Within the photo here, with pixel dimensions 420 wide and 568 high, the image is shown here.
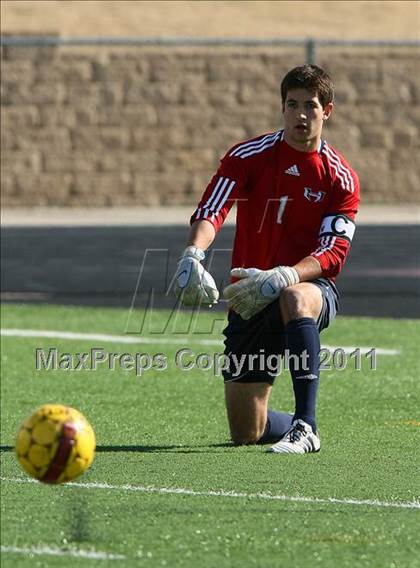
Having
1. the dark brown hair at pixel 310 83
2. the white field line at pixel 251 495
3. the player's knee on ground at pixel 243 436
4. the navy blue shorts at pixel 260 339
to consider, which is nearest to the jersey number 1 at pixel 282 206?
the navy blue shorts at pixel 260 339

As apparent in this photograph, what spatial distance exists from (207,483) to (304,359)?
1253 mm

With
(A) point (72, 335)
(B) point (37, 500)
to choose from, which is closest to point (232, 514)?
(B) point (37, 500)

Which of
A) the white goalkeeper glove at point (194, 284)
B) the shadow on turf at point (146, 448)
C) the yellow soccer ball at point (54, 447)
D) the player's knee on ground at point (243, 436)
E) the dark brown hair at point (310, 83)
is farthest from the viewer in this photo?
the player's knee on ground at point (243, 436)

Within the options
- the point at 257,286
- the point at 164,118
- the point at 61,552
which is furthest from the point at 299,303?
the point at 164,118

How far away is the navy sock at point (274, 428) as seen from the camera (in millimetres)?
9016

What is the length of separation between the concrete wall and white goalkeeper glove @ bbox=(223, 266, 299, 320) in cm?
2221

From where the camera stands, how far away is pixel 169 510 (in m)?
6.57

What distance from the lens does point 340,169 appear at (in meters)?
8.80

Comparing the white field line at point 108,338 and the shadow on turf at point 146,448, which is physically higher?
the shadow on turf at point 146,448

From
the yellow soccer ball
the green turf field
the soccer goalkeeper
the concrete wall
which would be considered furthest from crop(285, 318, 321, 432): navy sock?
the concrete wall

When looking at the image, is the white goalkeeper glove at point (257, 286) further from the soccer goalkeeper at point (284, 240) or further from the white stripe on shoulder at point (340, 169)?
the white stripe on shoulder at point (340, 169)

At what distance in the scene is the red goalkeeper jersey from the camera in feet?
28.4

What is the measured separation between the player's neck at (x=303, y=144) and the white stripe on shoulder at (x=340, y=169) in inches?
3.2

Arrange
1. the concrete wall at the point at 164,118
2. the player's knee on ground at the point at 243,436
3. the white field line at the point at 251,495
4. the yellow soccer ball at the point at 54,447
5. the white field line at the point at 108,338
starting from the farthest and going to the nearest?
the concrete wall at the point at 164,118 < the white field line at the point at 108,338 < the player's knee on ground at the point at 243,436 < the white field line at the point at 251,495 < the yellow soccer ball at the point at 54,447
